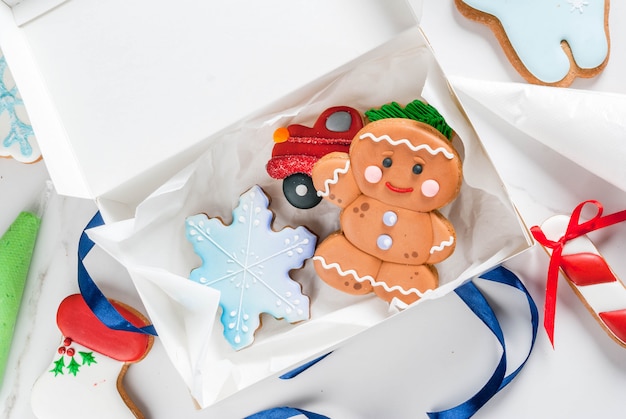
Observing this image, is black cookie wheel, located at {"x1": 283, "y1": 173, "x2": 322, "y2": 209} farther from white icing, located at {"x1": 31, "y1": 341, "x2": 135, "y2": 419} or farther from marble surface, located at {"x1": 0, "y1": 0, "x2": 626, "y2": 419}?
white icing, located at {"x1": 31, "y1": 341, "x2": 135, "y2": 419}

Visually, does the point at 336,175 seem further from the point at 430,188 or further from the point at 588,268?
→ the point at 588,268

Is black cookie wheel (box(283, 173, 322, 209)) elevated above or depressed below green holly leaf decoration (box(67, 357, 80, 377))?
above

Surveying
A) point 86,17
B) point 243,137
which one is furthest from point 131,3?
point 243,137

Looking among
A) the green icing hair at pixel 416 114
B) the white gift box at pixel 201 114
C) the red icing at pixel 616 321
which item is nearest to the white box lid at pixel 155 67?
the white gift box at pixel 201 114

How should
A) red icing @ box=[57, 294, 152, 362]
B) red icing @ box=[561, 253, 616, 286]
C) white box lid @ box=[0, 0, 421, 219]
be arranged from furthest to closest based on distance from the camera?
red icing @ box=[57, 294, 152, 362] → red icing @ box=[561, 253, 616, 286] → white box lid @ box=[0, 0, 421, 219]

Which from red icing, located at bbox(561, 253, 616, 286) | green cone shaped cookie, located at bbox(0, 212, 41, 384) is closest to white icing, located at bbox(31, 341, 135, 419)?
green cone shaped cookie, located at bbox(0, 212, 41, 384)

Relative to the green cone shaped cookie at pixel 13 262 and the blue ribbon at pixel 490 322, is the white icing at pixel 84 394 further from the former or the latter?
the blue ribbon at pixel 490 322

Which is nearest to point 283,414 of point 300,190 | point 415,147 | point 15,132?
point 300,190
